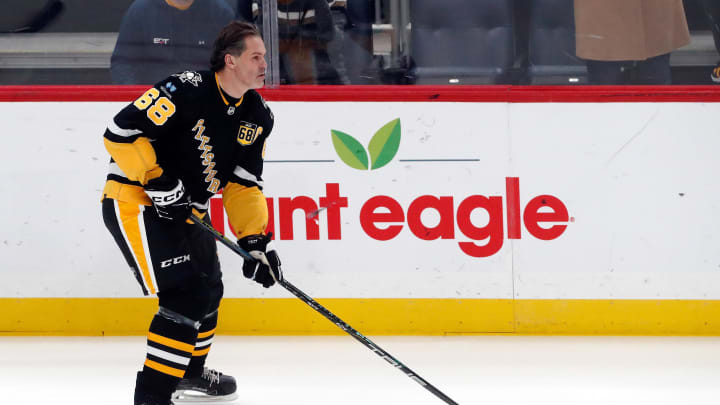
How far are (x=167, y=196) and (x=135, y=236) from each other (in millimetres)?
166

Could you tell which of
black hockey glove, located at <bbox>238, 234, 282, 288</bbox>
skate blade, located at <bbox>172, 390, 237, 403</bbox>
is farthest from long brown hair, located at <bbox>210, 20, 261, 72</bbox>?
skate blade, located at <bbox>172, 390, 237, 403</bbox>

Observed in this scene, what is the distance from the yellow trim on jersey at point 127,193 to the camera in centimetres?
250

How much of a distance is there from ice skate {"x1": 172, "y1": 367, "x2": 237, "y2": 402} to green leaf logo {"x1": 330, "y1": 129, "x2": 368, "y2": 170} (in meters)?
1.05

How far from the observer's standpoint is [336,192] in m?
3.57

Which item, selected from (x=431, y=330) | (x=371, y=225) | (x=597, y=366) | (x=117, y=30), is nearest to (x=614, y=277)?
(x=597, y=366)

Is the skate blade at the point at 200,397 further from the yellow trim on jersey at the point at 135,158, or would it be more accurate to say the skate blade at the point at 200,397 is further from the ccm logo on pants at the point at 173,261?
the yellow trim on jersey at the point at 135,158

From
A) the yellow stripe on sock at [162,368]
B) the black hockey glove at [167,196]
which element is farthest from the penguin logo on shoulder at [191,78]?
the yellow stripe on sock at [162,368]

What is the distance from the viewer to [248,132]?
8.58 feet

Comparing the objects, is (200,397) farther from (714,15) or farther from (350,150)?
(714,15)

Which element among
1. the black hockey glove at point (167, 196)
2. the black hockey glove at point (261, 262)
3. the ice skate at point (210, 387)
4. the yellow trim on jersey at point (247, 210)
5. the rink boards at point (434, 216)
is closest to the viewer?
the black hockey glove at point (167, 196)

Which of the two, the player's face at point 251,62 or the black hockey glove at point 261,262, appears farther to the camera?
the black hockey glove at point 261,262

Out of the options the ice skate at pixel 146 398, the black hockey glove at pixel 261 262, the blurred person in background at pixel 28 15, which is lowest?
the ice skate at pixel 146 398

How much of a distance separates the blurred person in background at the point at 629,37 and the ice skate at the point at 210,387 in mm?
1829

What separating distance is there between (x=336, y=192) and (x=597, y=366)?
1166 millimetres
